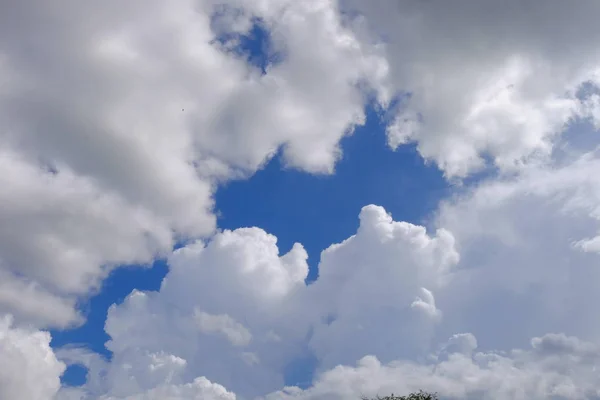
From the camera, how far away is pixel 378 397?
119 m

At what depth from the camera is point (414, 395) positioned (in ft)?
375

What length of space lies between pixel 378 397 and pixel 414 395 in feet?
39.3
